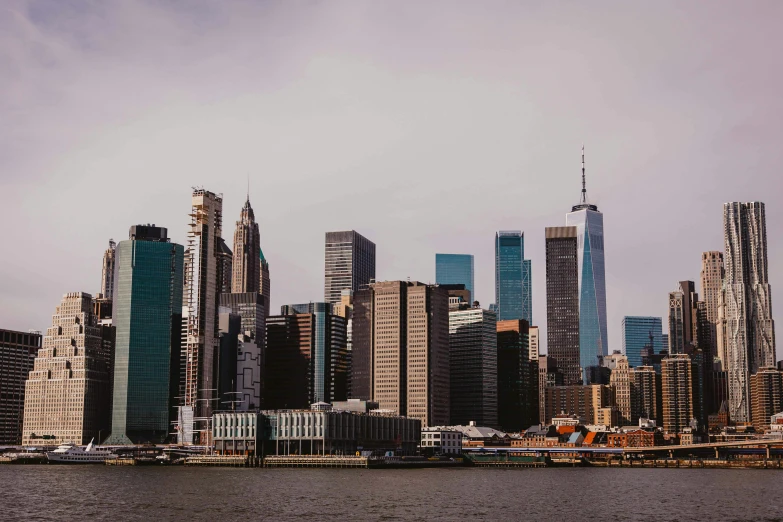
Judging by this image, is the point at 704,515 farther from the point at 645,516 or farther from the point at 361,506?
the point at 361,506

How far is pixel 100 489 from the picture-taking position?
19550 cm

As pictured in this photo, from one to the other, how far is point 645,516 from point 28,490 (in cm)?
11008

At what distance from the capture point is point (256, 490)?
190125mm

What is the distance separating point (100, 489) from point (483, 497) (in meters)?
70.6

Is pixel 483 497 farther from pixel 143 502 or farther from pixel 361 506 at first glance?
pixel 143 502

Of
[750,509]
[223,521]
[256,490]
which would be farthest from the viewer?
[256,490]

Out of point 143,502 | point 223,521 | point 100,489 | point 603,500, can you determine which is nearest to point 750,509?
point 603,500

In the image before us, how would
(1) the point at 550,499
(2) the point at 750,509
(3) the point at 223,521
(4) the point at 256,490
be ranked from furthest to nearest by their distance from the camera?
(4) the point at 256,490 < (1) the point at 550,499 < (2) the point at 750,509 < (3) the point at 223,521

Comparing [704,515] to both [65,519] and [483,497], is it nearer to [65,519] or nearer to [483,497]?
[483,497]

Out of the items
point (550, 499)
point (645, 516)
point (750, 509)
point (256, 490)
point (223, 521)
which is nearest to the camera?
point (223, 521)

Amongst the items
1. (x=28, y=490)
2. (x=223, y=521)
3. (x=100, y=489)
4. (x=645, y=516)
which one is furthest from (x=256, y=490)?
(x=645, y=516)

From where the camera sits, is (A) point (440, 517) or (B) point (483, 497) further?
(B) point (483, 497)

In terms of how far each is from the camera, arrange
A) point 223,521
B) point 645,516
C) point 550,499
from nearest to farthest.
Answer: point 223,521, point 645,516, point 550,499

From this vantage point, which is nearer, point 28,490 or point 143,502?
point 143,502
